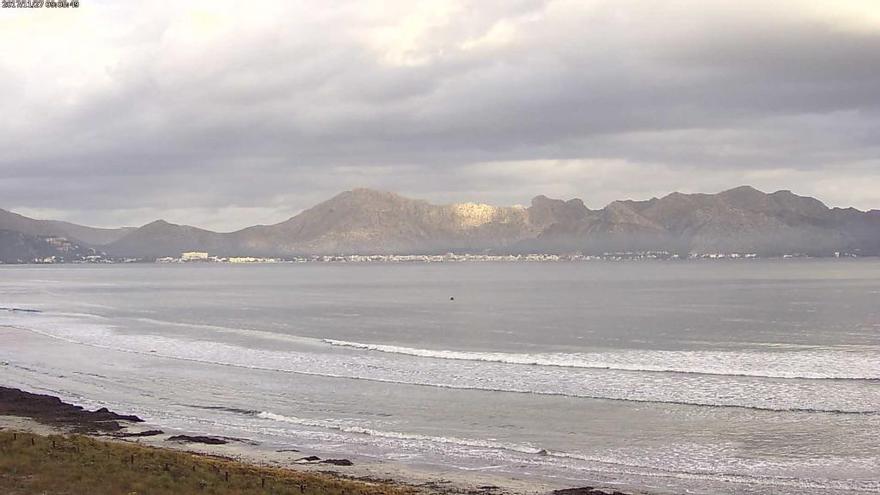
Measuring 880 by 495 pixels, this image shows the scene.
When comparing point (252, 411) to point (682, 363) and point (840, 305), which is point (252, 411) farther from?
point (840, 305)

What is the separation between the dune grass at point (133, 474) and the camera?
2080cm

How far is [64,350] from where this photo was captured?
6188 centimetres

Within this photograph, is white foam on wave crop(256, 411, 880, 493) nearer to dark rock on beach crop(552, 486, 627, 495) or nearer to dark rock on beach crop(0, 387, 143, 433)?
dark rock on beach crop(552, 486, 627, 495)

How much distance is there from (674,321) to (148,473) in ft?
224

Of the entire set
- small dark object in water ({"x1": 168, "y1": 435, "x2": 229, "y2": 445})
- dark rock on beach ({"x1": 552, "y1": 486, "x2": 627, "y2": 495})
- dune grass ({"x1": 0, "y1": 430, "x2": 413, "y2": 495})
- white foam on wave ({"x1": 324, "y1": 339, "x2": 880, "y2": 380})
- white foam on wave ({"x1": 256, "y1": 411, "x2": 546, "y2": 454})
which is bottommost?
white foam on wave ({"x1": 256, "y1": 411, "x2": 546, "y2": 454})

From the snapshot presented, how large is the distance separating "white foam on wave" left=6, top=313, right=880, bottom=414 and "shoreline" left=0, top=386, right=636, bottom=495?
14733mm

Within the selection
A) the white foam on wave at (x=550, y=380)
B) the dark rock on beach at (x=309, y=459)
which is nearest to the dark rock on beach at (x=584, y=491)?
the dark rock on beach at (x=309, y=459)

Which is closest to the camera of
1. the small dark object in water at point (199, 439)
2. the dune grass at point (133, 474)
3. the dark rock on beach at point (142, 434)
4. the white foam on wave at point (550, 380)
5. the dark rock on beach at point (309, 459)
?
the dune grass at point (133, 474)

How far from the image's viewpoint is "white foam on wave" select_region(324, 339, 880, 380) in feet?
152

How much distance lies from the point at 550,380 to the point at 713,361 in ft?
43.2

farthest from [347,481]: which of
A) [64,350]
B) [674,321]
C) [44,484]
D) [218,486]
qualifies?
[674,321]

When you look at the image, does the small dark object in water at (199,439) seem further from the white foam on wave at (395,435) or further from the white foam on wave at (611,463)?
the white foam on wave at (611,463)

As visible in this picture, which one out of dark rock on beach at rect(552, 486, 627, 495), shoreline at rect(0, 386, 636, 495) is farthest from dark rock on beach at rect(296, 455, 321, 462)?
dark rock on beach at rect(552, 486, 627, 495)

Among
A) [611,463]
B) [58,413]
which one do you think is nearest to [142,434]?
[58,413]
